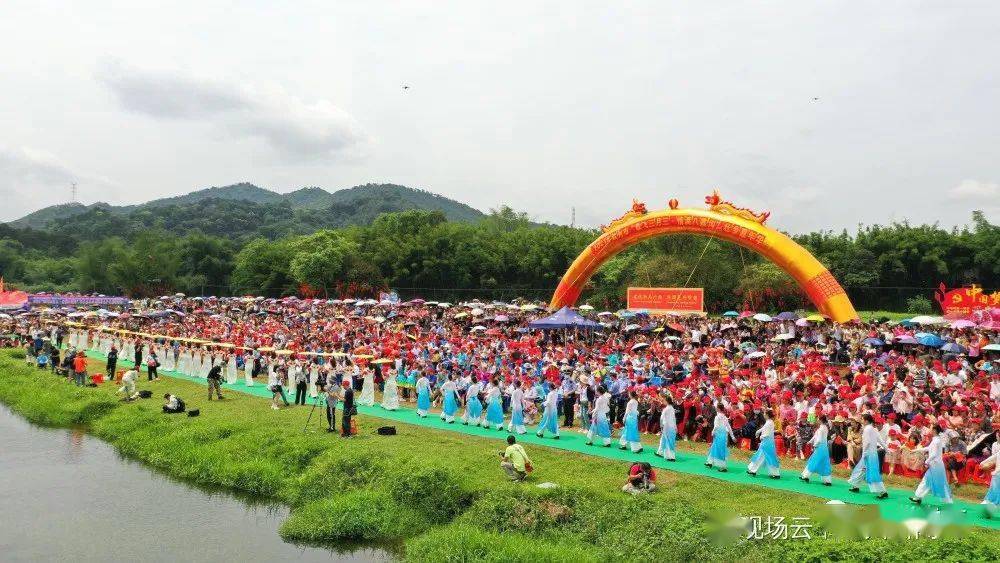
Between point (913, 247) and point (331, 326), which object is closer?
point (331, 326)

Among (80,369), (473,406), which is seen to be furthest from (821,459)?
(80,369)

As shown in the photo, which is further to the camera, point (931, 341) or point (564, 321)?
point (564, 321)

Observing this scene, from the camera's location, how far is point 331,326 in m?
33.2

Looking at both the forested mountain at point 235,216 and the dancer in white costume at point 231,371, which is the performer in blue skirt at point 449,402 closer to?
the dancer in white costume at point 231,371

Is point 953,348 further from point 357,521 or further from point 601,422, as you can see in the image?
point 357,521

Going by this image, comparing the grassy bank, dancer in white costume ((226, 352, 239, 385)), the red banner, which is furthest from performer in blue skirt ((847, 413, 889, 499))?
dancer in white costume ((226, 352, 239, 385))

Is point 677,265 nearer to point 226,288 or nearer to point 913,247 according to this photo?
point 913,247

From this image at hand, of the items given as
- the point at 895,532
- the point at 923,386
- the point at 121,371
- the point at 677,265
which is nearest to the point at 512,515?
the point at 895,532

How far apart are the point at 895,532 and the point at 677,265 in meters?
33.7

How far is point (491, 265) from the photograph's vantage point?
2167 inches

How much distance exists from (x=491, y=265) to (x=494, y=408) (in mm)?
37670

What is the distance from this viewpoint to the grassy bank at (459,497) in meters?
9.60

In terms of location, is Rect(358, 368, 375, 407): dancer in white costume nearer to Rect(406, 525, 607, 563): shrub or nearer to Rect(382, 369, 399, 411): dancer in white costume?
Rect(382, 369, 399, 411): dancer in white costume

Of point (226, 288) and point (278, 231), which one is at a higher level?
point (278, 231)
